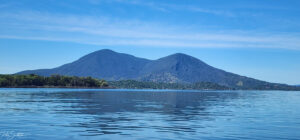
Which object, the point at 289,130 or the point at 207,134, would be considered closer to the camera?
the point at 207,134

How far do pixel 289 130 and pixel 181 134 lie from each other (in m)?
13.8

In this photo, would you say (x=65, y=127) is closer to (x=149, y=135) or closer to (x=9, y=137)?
(x=9, y=137)

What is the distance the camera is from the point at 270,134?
1380 inches

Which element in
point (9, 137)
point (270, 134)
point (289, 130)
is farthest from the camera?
point (289, 130)

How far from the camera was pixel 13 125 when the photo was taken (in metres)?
37.0

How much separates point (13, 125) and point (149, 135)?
15753mm

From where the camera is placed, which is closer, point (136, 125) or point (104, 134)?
point (104, 134)

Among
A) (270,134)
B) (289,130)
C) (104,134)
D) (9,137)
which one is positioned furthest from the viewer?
(289,130)

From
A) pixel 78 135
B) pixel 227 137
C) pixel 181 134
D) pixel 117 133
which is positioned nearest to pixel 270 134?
pixel 227 137

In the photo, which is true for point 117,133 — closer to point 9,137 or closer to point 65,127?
point 65,127

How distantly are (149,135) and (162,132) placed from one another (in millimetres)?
2328

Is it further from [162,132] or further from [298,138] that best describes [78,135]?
[298,138]

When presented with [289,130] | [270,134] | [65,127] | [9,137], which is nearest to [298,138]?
[270,134]

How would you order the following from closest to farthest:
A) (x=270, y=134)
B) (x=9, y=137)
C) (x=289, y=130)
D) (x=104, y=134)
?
1. (x=9, y=137)
2. (x=104, y=134)
3. (x=270, y=134)
4. (x=289, y=130)
